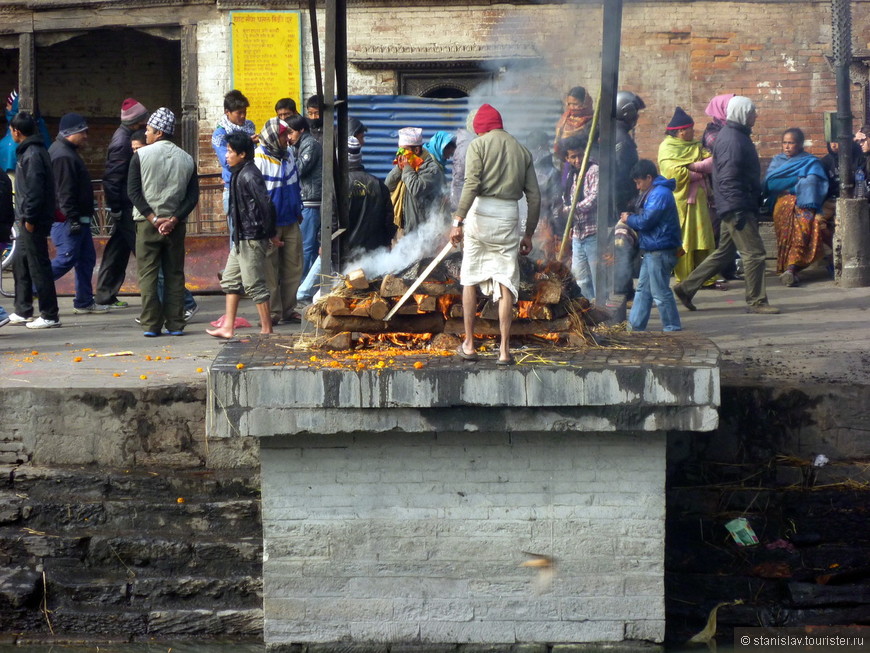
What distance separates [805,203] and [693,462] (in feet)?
20.6

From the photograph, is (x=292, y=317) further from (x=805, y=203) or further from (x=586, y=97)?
(x=805, y=203)

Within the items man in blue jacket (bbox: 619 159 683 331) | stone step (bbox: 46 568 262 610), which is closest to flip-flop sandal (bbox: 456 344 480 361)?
stone step (bbox: 46 568 262 610)

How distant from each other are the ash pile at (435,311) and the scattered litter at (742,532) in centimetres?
156

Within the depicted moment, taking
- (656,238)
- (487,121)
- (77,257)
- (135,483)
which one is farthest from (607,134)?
(77,257)

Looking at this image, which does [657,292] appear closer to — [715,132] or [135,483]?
[715,132]

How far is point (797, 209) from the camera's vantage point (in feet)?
43.2

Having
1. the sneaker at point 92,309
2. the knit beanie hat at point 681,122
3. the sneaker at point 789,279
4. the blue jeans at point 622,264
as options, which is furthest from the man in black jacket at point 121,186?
the sneaker at point 789,279

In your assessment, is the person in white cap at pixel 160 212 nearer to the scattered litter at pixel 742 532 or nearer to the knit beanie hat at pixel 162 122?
the knit beanie hat at pixel 162 122

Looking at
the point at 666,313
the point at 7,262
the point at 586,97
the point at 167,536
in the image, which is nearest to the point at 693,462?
the point at 666,313

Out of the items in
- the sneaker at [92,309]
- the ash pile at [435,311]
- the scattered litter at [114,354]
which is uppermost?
the ash pile at [435,311]

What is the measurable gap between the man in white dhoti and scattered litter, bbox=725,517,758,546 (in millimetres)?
2110

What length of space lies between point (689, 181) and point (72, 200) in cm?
634

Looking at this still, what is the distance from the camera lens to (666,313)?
9.70 m

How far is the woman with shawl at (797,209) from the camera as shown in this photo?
13094 millimetres
